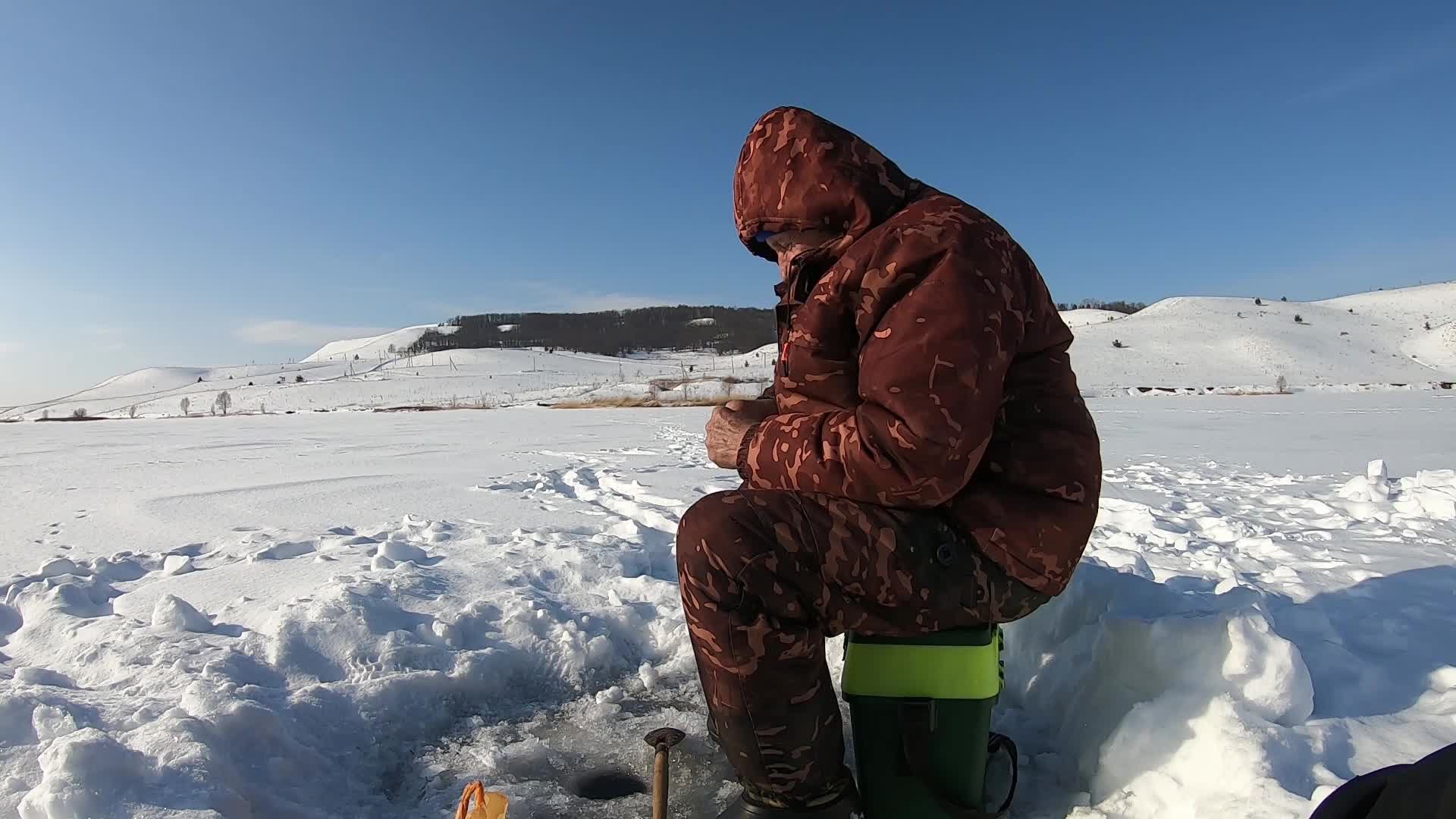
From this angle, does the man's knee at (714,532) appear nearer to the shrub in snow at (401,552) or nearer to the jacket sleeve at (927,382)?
the jacket sleeve at (927,382)

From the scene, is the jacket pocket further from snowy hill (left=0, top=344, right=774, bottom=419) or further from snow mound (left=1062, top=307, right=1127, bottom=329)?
snow mound (left=1062, top=307, right=1127, bottom=329)

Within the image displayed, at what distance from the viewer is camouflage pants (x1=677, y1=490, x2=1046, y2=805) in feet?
4.65

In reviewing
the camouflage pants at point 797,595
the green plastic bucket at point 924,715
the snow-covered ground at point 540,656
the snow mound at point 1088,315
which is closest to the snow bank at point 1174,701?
the snow-covered ground at point 540,656

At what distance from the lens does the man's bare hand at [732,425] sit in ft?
5.62

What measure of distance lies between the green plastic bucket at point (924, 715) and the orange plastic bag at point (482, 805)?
751 millimetres

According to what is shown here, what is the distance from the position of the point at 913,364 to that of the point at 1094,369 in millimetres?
42269

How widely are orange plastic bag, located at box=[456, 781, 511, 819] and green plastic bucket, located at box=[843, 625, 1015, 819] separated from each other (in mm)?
751

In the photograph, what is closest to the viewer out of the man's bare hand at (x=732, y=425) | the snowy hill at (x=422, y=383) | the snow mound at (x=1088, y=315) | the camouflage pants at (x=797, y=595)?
the camouflage pants at (x=797, y=595)

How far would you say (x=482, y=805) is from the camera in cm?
146

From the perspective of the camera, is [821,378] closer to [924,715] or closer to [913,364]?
[913,364]

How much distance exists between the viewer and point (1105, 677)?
6.40 ft

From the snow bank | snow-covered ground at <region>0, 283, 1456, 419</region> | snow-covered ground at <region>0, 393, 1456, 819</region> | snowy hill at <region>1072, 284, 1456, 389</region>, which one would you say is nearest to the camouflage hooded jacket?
the snow bank

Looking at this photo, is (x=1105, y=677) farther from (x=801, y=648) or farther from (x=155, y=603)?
(x=155, y=603)

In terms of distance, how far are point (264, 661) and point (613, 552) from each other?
164 cm
